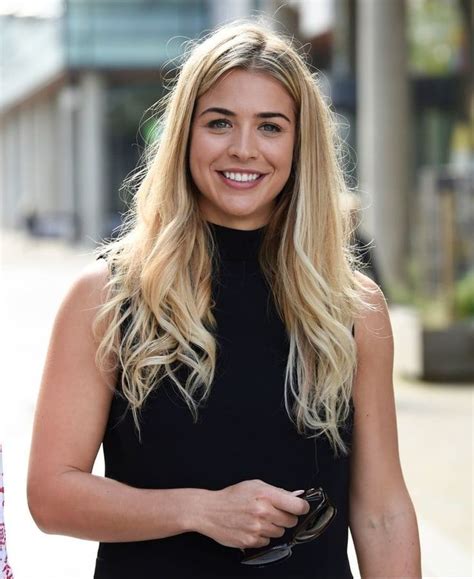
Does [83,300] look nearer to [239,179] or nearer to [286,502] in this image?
[239,179]

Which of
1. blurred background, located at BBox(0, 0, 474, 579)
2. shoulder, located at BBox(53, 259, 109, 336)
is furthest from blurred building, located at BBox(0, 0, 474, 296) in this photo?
shoulder, located at BBox(53, 259, 109, 336)

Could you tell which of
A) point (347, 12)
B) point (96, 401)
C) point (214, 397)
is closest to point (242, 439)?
point (214, 397)

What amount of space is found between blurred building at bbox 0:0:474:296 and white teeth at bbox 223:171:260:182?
14424mm

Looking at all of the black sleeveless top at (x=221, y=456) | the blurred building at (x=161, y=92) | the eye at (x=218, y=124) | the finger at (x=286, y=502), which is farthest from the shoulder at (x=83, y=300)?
the blurred building at (x=161, y=92)

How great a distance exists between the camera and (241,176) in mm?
2836

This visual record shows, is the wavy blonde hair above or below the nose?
below

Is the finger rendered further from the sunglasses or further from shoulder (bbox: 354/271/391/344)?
shoulder (bbox: 354/271/391/344)

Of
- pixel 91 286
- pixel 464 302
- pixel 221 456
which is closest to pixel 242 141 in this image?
pixel 91 286

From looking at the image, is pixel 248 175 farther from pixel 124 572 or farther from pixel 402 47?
pixel 402 47

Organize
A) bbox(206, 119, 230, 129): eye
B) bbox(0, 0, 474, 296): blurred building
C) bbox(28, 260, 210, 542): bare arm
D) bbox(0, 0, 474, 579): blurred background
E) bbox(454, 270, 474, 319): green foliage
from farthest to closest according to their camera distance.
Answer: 1. bbox(0, 0, 474, 296): blurred building
2. bbox(454, 270, 474, 319): green foliage
3. bbox(0, 0, 474, 579): blurred background
4. bbox(206, 119, 230, 129): eye
5. bbox(28, 260, 210, 542): bare arm

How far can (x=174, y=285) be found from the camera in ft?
9.07

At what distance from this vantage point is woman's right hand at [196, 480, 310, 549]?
2477 millimetres

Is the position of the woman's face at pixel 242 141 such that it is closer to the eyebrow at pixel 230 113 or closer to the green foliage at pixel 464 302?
the eyebrow at pixel 230 113

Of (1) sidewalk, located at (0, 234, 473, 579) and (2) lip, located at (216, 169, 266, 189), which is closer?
(2) lip, located at (216, 169, 266, 189)
